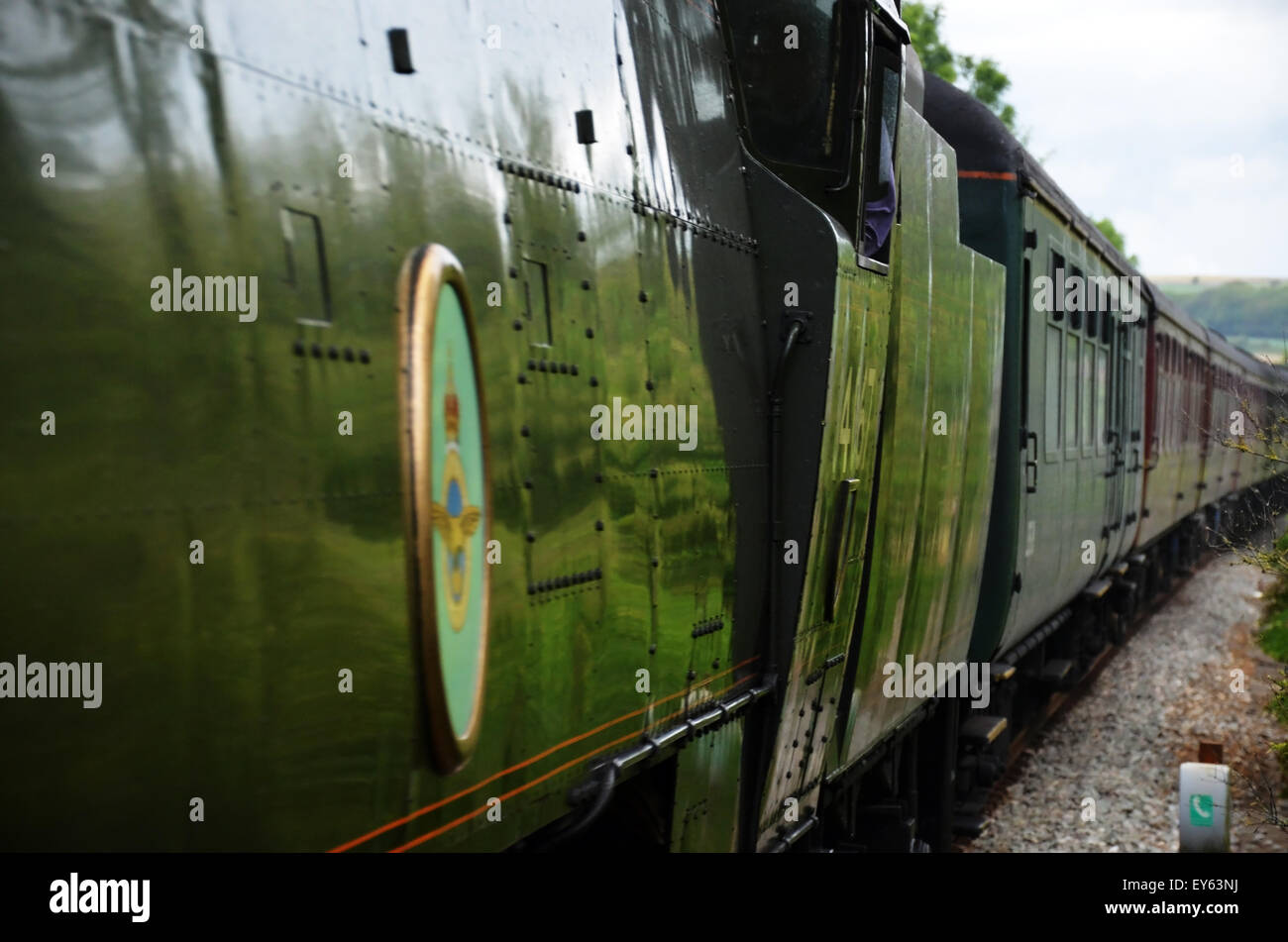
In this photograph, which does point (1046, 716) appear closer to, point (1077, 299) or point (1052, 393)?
point (1077, 299)

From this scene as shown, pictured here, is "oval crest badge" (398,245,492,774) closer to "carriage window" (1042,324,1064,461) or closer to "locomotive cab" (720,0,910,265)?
"locomotive cab" (720,0,910,265)

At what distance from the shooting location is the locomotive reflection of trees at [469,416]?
1.97m

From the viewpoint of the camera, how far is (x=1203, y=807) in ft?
26.3

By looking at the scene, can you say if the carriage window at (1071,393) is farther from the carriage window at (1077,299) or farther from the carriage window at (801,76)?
the carriage window at (801,76)

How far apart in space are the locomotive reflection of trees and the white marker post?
229cm

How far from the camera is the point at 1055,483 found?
10.7 metres

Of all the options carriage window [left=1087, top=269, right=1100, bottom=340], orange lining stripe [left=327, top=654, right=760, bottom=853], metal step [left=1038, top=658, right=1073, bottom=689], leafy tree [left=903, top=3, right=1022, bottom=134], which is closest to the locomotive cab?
orange lining stripe [left=327, top=654, right=760, bottom=853]

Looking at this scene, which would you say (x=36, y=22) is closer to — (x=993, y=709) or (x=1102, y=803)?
(x=993, y=709)

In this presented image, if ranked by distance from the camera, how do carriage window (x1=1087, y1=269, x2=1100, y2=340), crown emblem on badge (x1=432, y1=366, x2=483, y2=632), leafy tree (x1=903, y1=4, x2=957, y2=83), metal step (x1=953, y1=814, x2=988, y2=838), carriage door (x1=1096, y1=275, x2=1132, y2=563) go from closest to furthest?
crown emblem on badge (x1=432, y1=366, x2=483, y2=632) < metal step (x1=953, y1=814, x2=988, y2=838) < carriage window (x1=1087, y1=269, x2=1100, y2=340) < carriage door (x1=1096, y1=275, x2=1132, y2=563) < leafy tree (x1=903, y1=4, x2=957, y2=83)

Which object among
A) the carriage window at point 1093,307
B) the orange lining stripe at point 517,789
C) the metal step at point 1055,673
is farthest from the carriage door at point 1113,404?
the orange lining stripe at point 517,789

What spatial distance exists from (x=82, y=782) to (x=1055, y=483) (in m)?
9.62

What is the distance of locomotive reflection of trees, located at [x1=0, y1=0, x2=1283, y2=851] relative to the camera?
1969 millimetres

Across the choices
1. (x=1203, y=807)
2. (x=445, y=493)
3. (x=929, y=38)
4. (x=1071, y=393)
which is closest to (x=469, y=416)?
(x=445, y=493)
